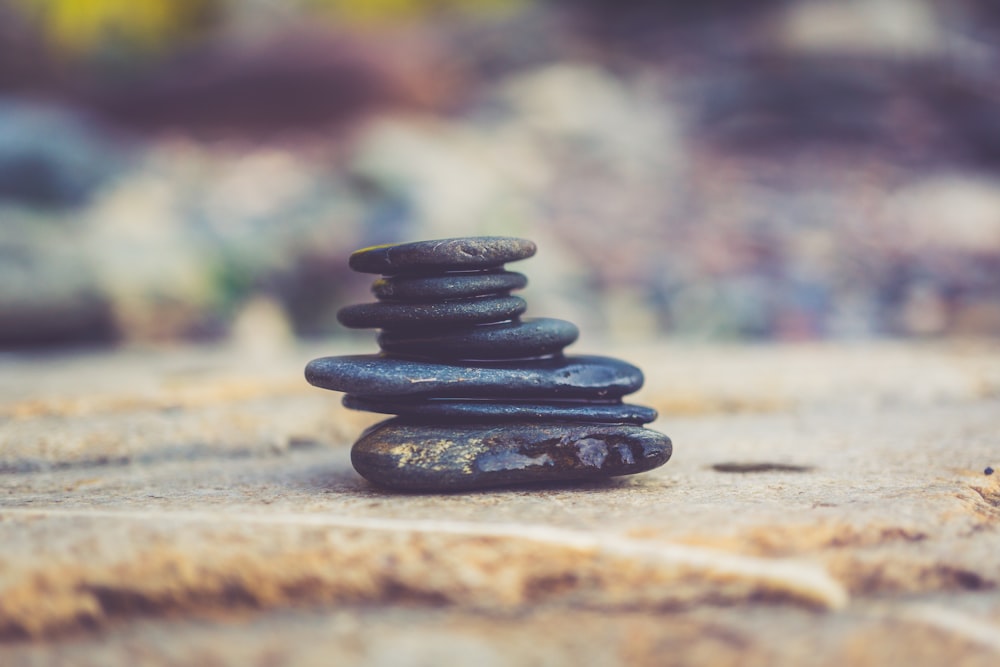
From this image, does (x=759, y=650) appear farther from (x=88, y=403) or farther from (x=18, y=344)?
(x=18, y=344)

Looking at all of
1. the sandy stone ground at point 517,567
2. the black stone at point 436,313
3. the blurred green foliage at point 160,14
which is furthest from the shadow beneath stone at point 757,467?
the blurred green foliage at point 160,14

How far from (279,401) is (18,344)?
117 inches

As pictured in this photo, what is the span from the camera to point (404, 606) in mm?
1174

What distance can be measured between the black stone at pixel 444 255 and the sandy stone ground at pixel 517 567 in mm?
489

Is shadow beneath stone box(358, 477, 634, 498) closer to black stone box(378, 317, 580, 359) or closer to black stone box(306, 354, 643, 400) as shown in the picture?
black stone box(306, 354, 643, 400)

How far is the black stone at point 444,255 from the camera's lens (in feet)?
5.32

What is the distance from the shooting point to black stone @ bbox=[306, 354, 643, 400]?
1.59m

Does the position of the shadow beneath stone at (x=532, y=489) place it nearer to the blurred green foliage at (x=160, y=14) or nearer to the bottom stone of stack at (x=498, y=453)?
the bottom stone of stack at (x=498, y=453)

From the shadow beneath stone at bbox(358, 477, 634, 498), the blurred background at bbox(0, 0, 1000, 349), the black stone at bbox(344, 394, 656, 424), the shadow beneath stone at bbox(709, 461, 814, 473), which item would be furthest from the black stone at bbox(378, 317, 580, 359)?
the blurred background at bbox(0, 0, 1000, 349)

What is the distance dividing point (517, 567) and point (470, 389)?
50 centimetres

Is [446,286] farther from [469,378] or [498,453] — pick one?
[498,453]

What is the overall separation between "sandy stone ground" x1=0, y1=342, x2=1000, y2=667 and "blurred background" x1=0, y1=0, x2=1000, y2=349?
11.2ft

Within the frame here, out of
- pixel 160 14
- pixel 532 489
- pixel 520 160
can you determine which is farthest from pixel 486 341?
pixel 160 14

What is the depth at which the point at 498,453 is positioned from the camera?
5.24 ft
